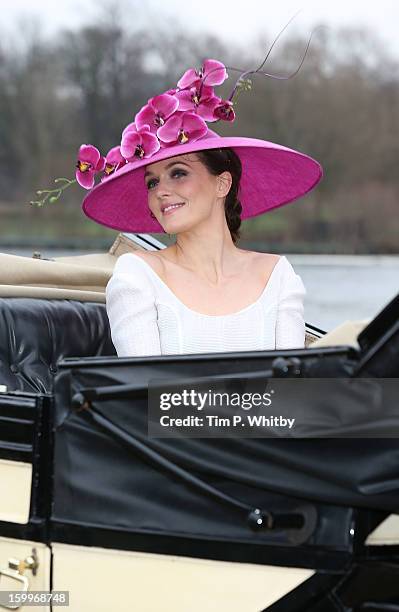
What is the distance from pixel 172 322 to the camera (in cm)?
282

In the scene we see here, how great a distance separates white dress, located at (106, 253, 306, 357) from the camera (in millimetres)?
2754

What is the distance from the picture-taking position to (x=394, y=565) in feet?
6.59

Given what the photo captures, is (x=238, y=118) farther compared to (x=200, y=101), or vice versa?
(x=238, y=118)

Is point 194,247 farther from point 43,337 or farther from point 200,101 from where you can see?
point 43,337

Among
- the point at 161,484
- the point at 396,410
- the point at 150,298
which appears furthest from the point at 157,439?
the point at 150,298

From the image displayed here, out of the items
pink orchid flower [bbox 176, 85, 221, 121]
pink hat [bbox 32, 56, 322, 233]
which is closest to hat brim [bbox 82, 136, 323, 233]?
pink hat [bbox 32, 56, 322, 233]

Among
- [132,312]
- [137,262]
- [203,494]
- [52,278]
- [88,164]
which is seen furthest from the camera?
[52,278]

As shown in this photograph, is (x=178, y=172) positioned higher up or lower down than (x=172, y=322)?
higher up

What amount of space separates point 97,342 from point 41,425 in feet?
3.81

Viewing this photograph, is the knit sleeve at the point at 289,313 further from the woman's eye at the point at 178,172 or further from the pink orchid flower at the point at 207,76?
the pink orchid flower at the point at 207,76

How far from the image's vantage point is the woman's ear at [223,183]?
3.03m

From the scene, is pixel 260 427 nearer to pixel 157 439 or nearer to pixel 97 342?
pixel 157 439

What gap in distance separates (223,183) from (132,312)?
0.54 metres

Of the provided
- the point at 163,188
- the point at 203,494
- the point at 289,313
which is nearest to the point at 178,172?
the point at 163,188
